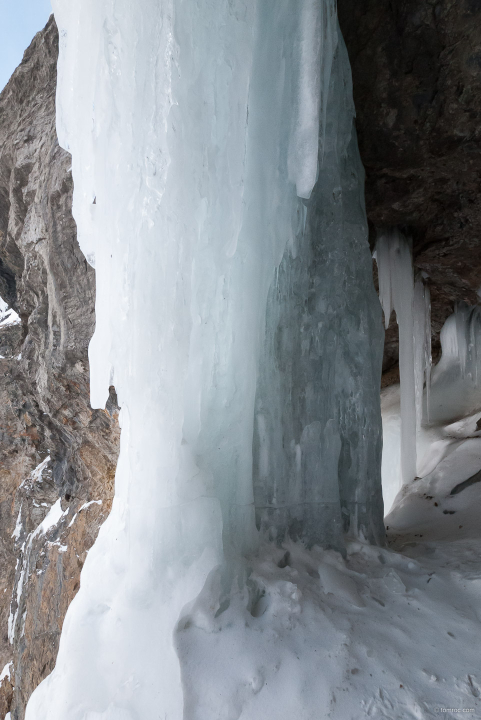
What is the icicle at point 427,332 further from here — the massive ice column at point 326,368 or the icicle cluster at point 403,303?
the massive ice column at point 326,368

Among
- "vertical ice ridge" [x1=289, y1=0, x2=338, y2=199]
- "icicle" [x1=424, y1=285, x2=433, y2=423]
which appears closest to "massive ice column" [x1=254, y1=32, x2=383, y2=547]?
"vertical ice ridge" [x1=289, y1=0, x2=338, y2=199]

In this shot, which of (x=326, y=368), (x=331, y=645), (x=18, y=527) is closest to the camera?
(x=331, y=645)

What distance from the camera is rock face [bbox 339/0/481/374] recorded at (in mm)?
2988

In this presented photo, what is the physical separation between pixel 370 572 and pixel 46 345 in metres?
4.00

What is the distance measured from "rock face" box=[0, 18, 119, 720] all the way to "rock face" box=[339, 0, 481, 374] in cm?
276

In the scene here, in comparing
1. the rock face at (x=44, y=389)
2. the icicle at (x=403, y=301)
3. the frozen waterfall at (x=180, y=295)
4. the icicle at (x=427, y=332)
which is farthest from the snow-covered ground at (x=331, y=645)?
the icicle at (x=427, y=332)

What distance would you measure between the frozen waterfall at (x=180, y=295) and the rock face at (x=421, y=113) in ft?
2.32

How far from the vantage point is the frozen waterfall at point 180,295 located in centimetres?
196

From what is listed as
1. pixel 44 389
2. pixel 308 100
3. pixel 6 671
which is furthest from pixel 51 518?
pixel 308 100

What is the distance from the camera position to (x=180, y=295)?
7.02 feet

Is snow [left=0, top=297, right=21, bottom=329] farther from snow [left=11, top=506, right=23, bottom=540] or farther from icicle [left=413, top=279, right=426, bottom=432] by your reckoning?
icicle [left=413, top=279, right=426, bottom=432]

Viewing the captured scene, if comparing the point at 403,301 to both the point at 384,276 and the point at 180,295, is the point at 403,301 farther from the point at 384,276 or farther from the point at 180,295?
the point at 180,295

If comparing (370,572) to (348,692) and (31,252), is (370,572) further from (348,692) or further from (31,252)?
(31,252)

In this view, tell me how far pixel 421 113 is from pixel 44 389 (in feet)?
15.0
